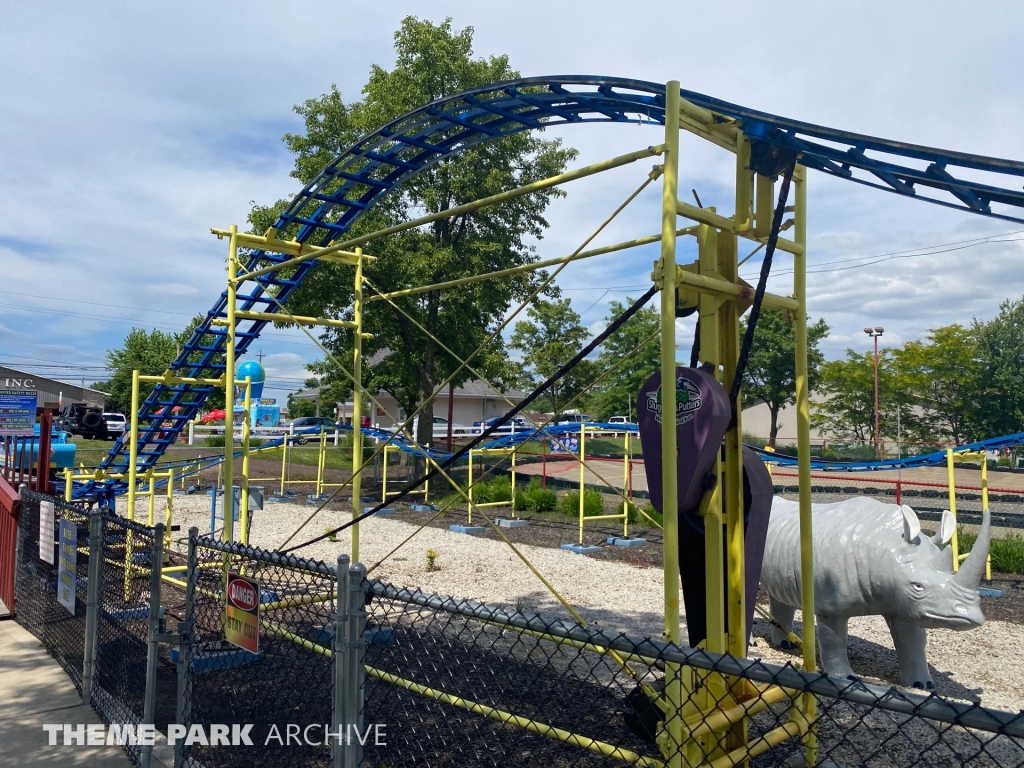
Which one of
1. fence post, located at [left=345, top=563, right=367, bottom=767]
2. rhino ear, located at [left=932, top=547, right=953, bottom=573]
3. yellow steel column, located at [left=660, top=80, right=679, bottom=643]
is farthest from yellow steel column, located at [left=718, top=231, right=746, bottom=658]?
rhino ear, located at [left=932, top=547, right=953, bottom=573]

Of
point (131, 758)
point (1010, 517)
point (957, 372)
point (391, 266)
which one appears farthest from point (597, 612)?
point (957, 372)

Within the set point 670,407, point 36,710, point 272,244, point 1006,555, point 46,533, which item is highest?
point 272,244

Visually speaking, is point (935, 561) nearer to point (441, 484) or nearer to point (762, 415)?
point (441, 484)

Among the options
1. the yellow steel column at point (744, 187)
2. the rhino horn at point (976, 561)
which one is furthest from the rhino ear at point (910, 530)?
the yellow steel column at point (744, 187)

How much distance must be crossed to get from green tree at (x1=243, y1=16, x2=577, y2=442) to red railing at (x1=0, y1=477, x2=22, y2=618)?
1049 centimetres

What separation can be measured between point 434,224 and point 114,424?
3080 centimetres

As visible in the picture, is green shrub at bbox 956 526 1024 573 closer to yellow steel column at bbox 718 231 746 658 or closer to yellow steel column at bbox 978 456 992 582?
yellow steel column at bbox 978 456 992 582

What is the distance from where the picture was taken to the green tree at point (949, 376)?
111 feet

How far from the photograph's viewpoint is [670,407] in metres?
3.33

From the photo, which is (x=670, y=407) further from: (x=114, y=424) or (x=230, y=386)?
(x=114, y=424)

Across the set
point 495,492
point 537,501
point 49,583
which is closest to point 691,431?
point 49,583

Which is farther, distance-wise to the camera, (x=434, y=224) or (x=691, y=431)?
(x=434, y=224)

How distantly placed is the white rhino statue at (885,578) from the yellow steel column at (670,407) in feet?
9.44

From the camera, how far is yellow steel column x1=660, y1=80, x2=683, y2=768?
320cm
